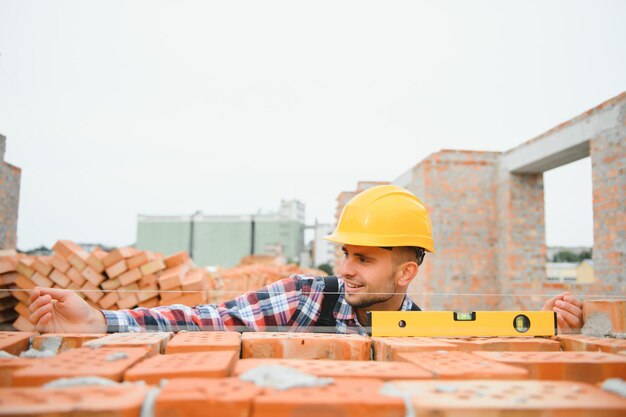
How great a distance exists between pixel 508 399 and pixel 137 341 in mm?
1091

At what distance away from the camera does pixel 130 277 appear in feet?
23.9

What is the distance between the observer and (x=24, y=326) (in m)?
7.04

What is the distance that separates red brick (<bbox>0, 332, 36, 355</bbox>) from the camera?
4.86ft

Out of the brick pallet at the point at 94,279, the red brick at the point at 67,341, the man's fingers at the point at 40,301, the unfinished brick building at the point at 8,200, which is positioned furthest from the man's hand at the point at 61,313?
the unfinished brick building at the point at 8,200

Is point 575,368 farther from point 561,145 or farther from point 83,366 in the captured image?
point 561,145

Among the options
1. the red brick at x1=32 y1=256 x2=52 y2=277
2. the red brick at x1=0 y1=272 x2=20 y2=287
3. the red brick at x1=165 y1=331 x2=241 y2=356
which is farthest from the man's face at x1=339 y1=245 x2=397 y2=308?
the red brick at x1=0 y1=272 x2=20 y2=287

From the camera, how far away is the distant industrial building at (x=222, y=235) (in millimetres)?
42406

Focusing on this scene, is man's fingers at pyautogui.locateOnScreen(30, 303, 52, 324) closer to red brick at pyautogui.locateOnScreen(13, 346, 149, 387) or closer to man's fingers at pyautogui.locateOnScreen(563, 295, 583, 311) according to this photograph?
red brick at pyautogui.locateOnScreen(13, 346, 149, 387)

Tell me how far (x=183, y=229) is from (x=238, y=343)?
142ft

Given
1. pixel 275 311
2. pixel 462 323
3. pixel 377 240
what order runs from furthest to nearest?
pixel 275 311 → pixel 377 240 → pixel 462 323

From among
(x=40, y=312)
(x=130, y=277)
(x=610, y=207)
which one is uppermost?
(x=610, y=207)

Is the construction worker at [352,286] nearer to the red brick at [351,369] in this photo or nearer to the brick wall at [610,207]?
→ the red brick at [351,369]

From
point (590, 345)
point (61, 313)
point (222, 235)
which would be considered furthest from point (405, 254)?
point (222, 235)

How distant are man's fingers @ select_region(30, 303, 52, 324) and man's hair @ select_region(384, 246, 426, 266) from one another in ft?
5.49
